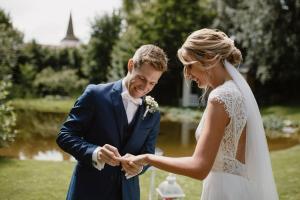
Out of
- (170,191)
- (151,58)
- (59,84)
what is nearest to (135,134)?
(151,58)

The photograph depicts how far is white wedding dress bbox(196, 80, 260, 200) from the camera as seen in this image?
2.29 m

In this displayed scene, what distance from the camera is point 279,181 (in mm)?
7723

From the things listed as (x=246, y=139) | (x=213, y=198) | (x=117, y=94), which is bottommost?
(x=213, y=198)

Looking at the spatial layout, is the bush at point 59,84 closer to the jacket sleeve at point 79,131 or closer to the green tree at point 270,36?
the green tree at point 270,36

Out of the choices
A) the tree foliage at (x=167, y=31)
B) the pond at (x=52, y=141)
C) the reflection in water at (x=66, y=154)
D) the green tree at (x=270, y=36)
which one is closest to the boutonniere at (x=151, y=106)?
the reflection in water at (x=66, y=154)

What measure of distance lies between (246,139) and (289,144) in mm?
12736

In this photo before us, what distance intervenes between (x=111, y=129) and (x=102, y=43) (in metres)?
31.6

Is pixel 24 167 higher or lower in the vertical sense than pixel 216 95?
lower

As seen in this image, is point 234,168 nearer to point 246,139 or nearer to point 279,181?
point 246,139

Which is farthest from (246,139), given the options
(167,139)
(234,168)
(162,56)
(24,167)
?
(167,139)

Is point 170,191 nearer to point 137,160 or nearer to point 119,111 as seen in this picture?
point 119,111

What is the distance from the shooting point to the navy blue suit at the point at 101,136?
2.78 meters

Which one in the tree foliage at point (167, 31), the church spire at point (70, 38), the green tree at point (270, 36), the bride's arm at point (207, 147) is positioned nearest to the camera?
the bride's arm at point (207, 147)

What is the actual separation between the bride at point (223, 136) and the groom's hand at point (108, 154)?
0.20 ft
